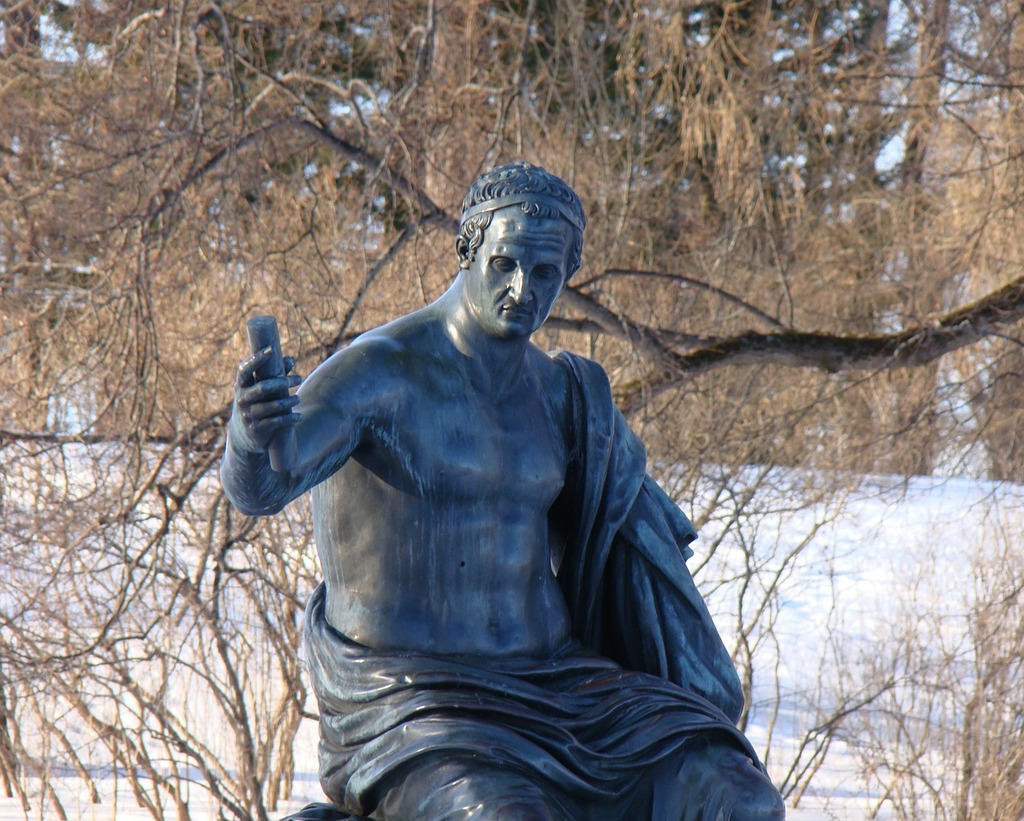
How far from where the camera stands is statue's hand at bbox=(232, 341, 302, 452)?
2135 mm

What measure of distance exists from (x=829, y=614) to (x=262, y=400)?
6.81 m

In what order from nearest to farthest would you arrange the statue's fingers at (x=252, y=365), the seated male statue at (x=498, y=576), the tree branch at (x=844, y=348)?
the statue's fingers at (x=252, y=365), the seated male statue at (x=498, y=576), the tree branch at (x=844, y=348)

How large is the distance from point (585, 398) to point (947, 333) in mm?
5264

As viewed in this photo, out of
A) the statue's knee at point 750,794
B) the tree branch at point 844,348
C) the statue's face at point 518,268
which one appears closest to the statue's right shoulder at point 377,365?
the statue's face at point 518,268

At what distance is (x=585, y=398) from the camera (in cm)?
285

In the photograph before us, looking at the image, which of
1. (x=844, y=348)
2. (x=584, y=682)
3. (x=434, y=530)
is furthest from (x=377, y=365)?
(x=844, y=348)

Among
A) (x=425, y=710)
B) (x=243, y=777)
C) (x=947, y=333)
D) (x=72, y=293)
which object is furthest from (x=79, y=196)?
(x=425, y=710)

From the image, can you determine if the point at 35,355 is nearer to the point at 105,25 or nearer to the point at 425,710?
the point at 105,25

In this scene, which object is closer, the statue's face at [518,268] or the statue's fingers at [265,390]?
the statue's fingers at [265,390]

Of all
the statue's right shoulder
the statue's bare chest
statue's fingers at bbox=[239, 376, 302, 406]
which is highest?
the statue's right shoulder

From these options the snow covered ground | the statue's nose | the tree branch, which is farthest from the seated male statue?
the snow covered ground

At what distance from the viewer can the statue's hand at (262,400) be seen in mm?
2135

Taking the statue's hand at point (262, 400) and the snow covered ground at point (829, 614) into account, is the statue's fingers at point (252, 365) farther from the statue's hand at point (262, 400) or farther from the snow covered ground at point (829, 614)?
the snow covered ground at point (829, 614)

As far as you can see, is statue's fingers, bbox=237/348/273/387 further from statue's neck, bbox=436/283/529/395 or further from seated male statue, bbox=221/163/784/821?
statue's neck, bbox=436/283/529/395
